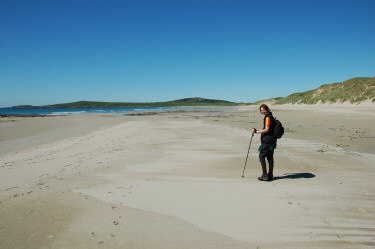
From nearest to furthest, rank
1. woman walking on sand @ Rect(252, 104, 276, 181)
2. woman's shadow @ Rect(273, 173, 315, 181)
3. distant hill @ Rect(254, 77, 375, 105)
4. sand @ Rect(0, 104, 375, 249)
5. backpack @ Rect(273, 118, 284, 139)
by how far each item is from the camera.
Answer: sand @ Rect(0, 104, 375, 249)
backpack @ Rect(273, 118, 284, 139)
woman walking on sand @ Rect(252, 104, 276, 181)
woman's shadow @ Rect(273, 173, 315, 181)
distant hill @ Rect(254, 77, 375, 105)

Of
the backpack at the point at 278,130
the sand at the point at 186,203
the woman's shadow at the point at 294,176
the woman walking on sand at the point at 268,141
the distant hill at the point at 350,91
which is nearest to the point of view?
the sand at the point at 186,203

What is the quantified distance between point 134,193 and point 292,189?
372 centimetres

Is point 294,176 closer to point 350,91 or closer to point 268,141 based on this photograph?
point 268,141

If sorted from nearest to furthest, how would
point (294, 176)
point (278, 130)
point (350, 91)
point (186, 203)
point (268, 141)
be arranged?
point (186, 203) < point (278, 130) < point (268, 141) < point (294, 176) < point (350, 91)

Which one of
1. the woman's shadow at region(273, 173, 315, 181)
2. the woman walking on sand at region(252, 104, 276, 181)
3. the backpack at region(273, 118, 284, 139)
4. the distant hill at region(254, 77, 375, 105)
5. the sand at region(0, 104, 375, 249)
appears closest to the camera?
the sand at region(0, 104, 375, 249)

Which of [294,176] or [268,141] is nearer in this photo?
[268,141]

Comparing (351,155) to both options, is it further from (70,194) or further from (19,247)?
(19,247)

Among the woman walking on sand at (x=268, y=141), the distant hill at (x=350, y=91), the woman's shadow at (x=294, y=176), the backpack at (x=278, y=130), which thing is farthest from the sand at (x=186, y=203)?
the distant hill at (x=350, y=91)

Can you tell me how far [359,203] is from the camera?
4.79 metres

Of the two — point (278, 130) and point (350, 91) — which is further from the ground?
point (350, 91)

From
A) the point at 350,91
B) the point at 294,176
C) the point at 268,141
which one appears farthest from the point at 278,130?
the point at 350,91

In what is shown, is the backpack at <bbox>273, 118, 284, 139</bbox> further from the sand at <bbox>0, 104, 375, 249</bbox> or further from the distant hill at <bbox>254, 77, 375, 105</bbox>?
the distant hill at <bbox>254, 77, 375, 105</bbox>

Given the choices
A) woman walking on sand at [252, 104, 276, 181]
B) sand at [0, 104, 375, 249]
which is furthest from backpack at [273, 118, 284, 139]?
sand at [0, 104, 375, 249]

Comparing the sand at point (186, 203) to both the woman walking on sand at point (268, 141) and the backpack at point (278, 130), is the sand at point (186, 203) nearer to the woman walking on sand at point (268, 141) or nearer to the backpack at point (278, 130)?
the woman walking on sand at point (268, 141)
